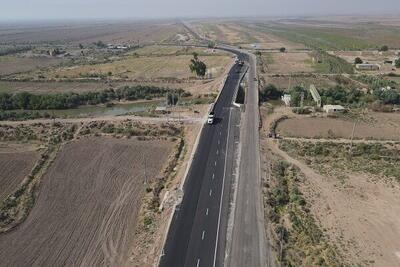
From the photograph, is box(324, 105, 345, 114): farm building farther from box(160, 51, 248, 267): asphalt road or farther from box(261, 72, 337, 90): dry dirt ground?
box(261, 72, 337, 90): dry dirt ground

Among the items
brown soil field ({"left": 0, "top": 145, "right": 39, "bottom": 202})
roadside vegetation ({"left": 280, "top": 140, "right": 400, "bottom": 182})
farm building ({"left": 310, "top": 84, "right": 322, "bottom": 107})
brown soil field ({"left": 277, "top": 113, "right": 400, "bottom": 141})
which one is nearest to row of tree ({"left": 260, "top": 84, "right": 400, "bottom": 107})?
farm building ({"left": 310, "top": 84, "right": 322, "bottom": 107})

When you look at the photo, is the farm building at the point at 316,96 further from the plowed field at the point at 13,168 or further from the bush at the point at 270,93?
the plowed field at the point at 13,168

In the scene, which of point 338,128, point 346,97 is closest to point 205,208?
point 338,128

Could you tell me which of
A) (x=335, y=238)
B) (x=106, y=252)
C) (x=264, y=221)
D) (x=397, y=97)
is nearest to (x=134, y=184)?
(x=106, y=252)

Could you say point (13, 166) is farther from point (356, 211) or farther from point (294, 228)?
point (356, 211)

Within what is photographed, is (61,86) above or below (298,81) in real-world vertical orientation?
below

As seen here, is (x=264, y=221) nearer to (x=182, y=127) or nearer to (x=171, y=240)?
(x=171, y=240)
